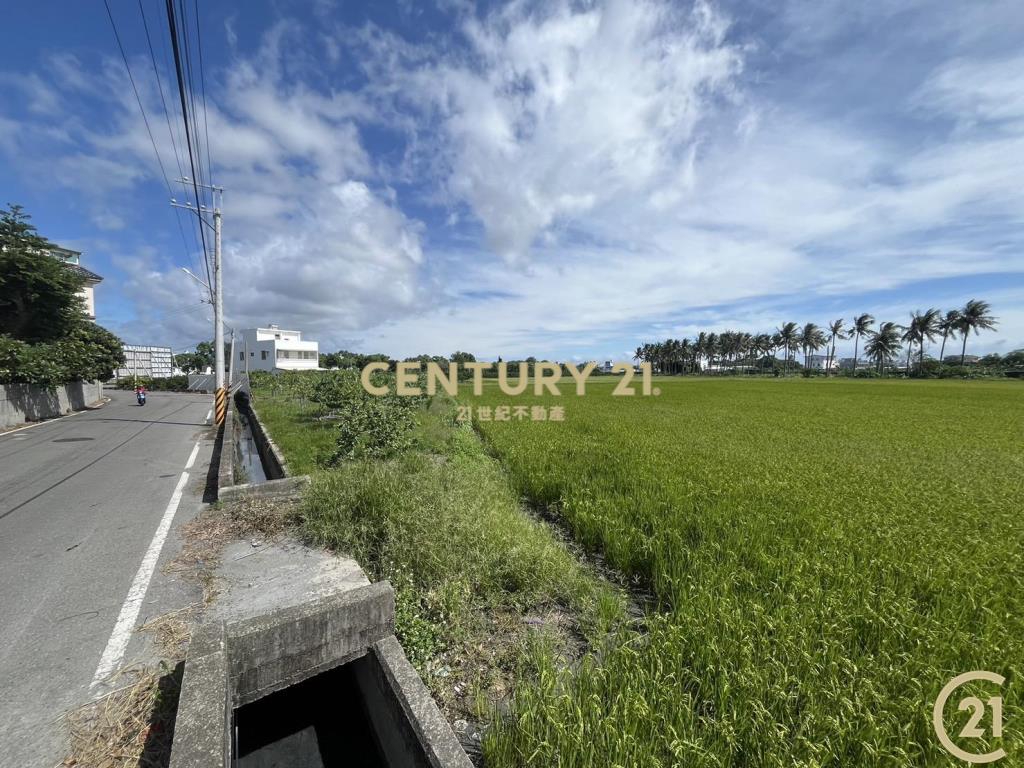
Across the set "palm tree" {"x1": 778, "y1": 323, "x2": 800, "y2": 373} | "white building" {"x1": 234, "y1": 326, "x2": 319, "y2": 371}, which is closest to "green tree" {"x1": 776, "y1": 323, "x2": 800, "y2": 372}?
"palm tree" {"x1": 778, "y1": 323, "x2": 800, "y2": 373}

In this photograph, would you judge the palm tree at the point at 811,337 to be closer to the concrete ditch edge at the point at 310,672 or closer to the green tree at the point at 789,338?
the green tree at the point at 789,338

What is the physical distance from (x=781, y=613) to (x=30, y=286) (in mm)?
26814

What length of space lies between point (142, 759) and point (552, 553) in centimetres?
314

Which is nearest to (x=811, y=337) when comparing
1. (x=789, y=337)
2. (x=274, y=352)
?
(x=789, y=337)

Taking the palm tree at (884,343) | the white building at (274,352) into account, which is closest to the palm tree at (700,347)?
the palm tree at (884,343)

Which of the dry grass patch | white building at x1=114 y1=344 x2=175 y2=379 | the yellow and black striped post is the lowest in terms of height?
the dry grass patch

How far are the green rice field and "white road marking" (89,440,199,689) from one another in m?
2.79

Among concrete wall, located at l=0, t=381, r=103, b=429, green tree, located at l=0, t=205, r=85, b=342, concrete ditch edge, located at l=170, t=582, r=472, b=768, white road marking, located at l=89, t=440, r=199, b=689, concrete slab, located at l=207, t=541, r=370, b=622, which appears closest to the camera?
concrete ditch edge, located at l=170, t=582, r=472, b=768

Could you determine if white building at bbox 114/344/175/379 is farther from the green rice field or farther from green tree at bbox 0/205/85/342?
the green rice field

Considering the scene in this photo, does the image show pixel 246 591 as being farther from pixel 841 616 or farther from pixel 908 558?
pixel 908 558

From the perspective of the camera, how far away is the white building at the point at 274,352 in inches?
2061

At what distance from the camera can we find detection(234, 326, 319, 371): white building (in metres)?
52.3

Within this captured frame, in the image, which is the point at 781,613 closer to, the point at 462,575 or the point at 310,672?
the point at 462,575

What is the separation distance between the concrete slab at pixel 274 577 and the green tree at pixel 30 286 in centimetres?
2158
